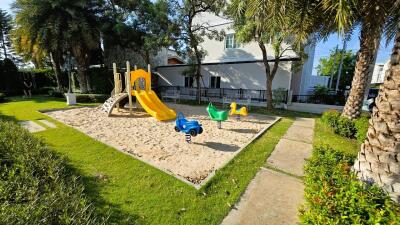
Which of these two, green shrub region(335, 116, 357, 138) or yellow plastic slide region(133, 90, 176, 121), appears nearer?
green shrub region(335, 116, 357, 138)

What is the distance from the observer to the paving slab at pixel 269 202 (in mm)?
3198

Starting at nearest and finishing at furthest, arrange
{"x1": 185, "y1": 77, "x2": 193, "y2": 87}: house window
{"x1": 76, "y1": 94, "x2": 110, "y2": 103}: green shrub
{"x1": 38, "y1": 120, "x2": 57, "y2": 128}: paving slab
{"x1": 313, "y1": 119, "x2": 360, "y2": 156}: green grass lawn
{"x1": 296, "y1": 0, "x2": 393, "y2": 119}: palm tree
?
{"x1": 296, "y1": 0, "x2": 393, "y2": 119}: palm tree < {"x1": 313, "y1": 119, "x2": 360, "y2": 156}: green grass lawn < {"x1": 38, "y1": 120, "x2": 57, "y2": 128}: paving slab < {"x1": 76, "y1": 94, "x2": 110, "y2": 103}: green shrub < {"x1": 185, "y1": 77, "x2": 193, "y2": 87}: house window

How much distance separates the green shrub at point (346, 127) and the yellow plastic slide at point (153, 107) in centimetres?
806

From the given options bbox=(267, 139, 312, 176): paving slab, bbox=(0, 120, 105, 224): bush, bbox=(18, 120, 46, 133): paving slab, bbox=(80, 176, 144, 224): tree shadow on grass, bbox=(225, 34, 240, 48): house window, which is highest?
bbox=(225, 34, 240, 48): house window

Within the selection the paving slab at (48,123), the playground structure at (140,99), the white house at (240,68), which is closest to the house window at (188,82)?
the white house at (240,68)

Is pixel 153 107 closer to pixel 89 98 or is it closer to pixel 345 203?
pixel 89 98

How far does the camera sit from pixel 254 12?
419cm

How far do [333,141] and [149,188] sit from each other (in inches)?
274

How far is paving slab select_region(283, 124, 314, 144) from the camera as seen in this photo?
7594mm

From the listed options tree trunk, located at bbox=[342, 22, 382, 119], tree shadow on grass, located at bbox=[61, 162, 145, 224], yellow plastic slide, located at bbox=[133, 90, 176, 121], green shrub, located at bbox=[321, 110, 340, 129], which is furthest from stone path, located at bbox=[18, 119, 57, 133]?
tree trunk, located at bbox=[342, 22, 382, 119]

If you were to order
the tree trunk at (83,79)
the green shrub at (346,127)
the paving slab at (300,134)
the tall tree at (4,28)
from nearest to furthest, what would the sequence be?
the paving slab at (300,134), the green shrub at (346,127), the tree trunk at (83,79), the tall tree at (4,28)

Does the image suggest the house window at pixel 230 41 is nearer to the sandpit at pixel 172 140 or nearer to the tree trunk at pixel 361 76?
the sandpit at pixel 172 140

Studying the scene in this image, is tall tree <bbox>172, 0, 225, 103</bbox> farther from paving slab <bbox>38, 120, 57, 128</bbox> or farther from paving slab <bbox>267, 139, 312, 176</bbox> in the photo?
paving slab <bbox>267, 139, 312, 176</bbox>

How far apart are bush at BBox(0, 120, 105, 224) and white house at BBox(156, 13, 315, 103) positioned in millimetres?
14726
